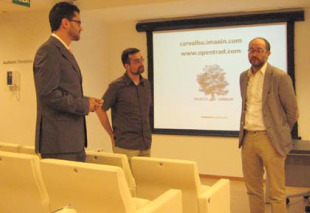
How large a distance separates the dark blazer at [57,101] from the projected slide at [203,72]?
12.1 ft

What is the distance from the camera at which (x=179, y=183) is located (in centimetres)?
206

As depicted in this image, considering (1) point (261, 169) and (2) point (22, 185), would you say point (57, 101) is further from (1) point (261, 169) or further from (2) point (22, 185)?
(1) point (261, 169)

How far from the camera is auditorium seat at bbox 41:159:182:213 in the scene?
151 centimetres

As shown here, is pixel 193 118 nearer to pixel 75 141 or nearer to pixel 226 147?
pixel 226 147

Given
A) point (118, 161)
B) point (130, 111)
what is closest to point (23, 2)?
point (130, 111)

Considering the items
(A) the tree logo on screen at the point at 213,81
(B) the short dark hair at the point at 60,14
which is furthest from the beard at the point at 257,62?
(A) the tree logo on screen at the point at 213,81

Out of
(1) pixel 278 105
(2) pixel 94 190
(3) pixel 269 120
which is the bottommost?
(2) pixel 94 190

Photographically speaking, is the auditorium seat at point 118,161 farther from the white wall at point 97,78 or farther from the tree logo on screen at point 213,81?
the tree logo on screen at point 213,81

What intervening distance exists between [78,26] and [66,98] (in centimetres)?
49

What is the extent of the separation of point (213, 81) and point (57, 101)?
12.7 ft

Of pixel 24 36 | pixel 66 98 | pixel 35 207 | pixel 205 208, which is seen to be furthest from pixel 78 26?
pixel 24 36

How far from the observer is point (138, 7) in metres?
5.00

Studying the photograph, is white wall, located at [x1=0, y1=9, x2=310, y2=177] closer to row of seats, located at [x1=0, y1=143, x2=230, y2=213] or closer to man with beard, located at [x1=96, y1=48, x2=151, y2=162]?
man with beard, located at [x1=96, y1=48, x2=151, y2=162]

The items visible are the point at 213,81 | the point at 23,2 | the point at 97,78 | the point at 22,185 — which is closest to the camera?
the point at 22,185
